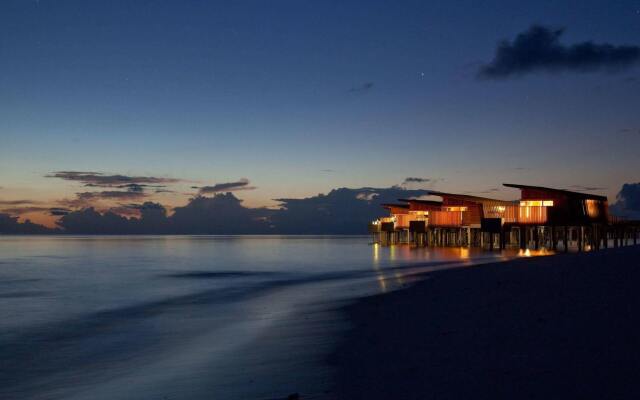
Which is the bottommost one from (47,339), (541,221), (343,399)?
(47,339)

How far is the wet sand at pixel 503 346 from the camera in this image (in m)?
5.69

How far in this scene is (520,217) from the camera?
54969mm

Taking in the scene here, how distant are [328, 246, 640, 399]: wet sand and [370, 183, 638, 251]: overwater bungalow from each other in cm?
4172

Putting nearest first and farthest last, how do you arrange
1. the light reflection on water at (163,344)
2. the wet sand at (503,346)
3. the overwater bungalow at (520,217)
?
the wet sand at (503,346)
the light reflection on water at (163,344)
the overwater bungalow at (520,217)

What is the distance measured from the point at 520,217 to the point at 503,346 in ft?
166

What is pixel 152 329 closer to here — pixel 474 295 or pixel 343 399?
pixel 474 295

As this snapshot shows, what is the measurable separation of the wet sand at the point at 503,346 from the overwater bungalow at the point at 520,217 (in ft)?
137

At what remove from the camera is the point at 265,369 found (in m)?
8.19

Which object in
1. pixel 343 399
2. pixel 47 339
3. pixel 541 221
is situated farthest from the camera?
pixel 541 221

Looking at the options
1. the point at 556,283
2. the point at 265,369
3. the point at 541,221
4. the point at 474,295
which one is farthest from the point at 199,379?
the point at 541,221

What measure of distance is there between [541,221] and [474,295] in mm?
42184

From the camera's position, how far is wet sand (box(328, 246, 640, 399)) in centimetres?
569

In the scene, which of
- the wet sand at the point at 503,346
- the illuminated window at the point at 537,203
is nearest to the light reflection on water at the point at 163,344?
the wet sand at the point at 503,346

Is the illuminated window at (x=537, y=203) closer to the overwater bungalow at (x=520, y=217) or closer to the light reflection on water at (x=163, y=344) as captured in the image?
the overwater bungalow at (x=520, y=217)
